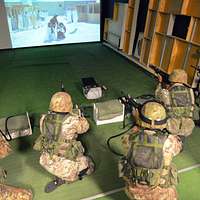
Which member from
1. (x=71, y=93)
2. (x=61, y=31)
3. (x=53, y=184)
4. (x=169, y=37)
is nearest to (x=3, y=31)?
(x=61, y=31)

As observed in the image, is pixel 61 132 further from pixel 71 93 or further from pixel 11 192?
pixel 71 93

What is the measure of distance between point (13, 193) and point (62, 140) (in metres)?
0.63

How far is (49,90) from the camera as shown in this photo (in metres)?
4.10

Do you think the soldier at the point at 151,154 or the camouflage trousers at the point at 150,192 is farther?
the camouflage trousers at the point at 150,192

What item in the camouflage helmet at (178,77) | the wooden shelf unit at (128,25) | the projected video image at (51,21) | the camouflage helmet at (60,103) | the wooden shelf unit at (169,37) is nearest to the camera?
the camouflage helmet at (60,103)

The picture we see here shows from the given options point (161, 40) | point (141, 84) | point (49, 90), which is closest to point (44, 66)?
point (49, 90)

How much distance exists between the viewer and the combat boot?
2.17 m

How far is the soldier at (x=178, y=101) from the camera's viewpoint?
2.28 m

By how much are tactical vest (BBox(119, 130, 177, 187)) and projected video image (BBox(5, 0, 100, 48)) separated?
18.5 ft

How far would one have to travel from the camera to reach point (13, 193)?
1988mm

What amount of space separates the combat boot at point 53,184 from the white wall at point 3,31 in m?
5.11

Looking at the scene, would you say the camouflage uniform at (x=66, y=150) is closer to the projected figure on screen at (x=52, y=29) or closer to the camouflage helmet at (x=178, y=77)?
the camouflage helmet at (x=178, y=77)

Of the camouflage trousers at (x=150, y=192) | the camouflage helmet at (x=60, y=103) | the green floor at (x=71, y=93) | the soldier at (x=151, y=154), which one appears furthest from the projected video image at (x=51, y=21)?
the camouflage trousers at (x=150, y=192)

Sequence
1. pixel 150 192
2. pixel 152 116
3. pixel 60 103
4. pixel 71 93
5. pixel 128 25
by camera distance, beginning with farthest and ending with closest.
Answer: pixel 128 25 < pixel 71 93 < pixel 60 103 < pixel 150 192 < pixel 152 116
